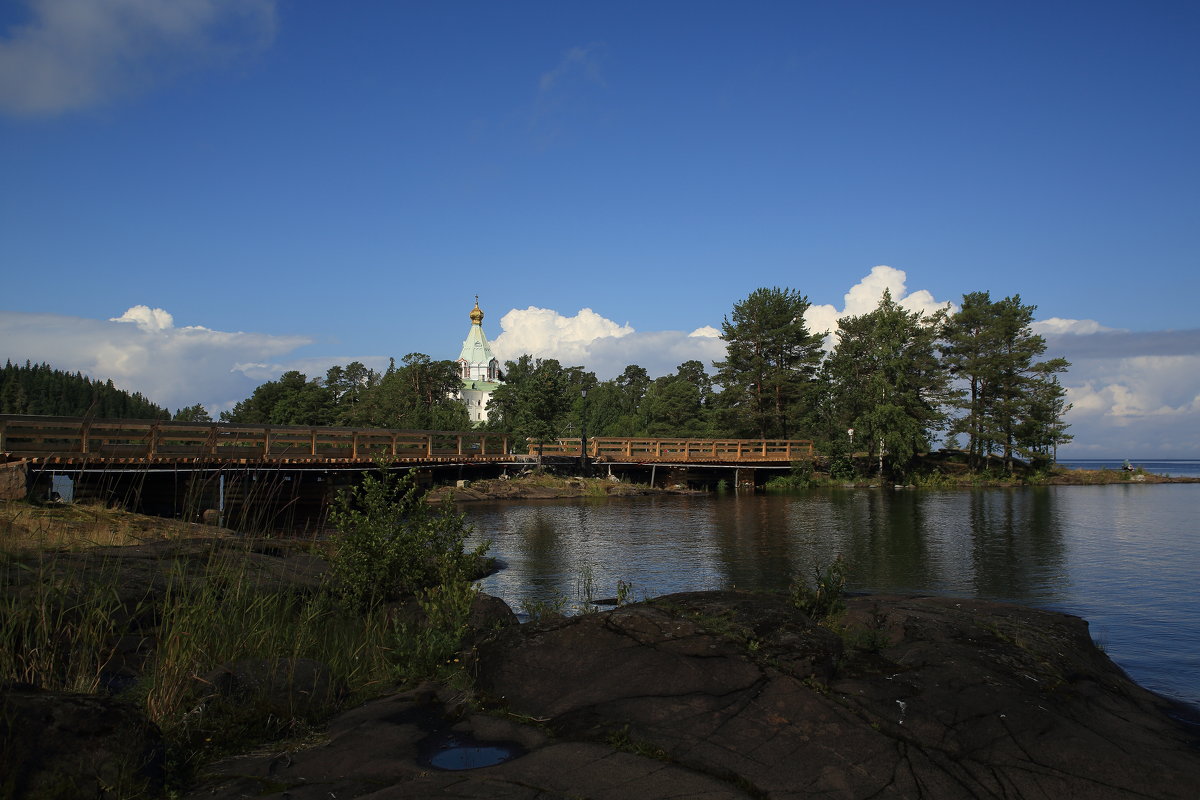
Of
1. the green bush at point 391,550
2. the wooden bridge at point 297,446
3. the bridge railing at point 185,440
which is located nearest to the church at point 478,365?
the wooden bridge at point 297,446

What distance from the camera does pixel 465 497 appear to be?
1442 inches

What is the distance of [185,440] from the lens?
1375 cm

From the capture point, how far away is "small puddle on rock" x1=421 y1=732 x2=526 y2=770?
16.8 feet

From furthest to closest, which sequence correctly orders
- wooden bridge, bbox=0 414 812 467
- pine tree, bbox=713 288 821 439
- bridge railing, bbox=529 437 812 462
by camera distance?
pine tree, bbox=713 288 821 439 → bridge railing, bbox=529 437 812 462 → wooden bridge, bbox=0 414 812 467

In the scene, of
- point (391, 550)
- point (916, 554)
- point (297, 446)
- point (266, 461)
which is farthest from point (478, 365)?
point (391, 550)

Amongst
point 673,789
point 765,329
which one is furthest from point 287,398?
point 673,789

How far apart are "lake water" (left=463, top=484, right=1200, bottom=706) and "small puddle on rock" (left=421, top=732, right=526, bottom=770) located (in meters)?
7.10

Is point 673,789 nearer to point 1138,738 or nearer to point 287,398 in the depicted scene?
point 1138,738

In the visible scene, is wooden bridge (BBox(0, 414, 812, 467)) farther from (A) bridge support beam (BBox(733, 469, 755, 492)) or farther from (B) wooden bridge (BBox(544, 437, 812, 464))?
(A) bridge support beam (BBox(733, 469, 755, 492))

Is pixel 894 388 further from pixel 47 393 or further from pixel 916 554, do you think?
pixel 47 393

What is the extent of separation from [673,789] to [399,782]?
5.49ft

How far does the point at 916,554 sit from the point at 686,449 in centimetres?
3152

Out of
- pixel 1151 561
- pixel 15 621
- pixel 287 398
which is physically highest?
pixel 287 398

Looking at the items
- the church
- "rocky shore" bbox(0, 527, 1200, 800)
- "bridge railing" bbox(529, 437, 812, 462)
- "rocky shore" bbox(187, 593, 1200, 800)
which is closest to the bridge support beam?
"bridge railing" bbox(529, 437, 812, 462)
